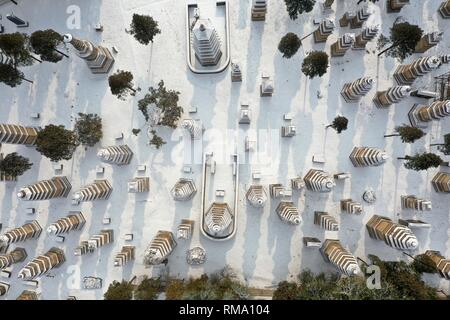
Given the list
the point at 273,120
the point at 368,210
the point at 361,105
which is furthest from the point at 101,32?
the point at 368,210

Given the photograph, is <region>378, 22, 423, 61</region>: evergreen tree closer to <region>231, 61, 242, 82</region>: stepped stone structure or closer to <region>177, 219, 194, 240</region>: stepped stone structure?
<region>231, 61, 242, 82</region>: stepped stone structure

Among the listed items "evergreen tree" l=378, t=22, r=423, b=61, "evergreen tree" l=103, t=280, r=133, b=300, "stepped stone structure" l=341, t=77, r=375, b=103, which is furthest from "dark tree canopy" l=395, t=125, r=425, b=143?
"evergreen tree" l=103, t=280, r=133, b=300

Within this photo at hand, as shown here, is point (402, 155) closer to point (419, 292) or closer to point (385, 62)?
point (385, 62)

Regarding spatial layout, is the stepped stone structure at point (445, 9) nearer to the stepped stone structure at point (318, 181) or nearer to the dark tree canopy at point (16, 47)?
the stepped stone structure at point (318, 181)

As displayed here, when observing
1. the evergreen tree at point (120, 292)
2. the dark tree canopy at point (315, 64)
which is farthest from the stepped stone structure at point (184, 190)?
the dark tree canopy at point (315, 64)

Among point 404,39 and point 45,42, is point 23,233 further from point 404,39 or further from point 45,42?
point 404,39

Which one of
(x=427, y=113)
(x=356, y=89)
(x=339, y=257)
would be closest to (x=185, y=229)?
(x=339, y=257)
